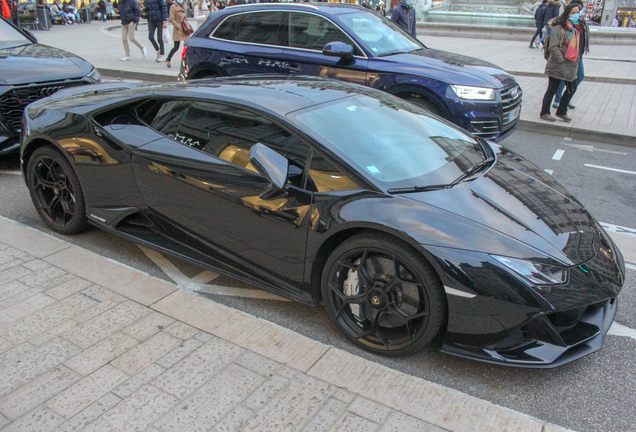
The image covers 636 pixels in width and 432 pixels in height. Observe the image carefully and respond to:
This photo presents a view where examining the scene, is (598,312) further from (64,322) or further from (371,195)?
(64,322)

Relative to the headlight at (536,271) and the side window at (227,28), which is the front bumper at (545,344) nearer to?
the headlight at (536,271)

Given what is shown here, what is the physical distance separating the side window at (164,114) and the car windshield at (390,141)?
89 cm

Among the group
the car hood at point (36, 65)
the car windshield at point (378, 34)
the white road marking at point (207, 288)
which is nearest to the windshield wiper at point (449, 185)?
the white road marking at point (207, 288)

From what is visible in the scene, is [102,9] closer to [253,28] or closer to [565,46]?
[253,28]

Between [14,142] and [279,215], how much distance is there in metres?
4.17

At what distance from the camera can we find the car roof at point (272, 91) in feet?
10.5

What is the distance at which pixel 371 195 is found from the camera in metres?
2.75

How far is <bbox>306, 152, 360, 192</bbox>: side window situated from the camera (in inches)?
111

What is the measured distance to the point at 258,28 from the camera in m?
7.16

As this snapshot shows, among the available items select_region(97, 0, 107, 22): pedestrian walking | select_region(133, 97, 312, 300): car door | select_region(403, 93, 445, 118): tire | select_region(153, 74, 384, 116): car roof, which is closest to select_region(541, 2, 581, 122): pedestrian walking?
select_region(403, 93, 445, 118): tire

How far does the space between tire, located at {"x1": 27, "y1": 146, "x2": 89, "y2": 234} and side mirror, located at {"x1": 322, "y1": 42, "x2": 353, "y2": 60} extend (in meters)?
3.44

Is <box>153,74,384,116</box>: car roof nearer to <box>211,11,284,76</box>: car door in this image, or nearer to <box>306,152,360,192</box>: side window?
<box>306,152,360,192</box>: side window

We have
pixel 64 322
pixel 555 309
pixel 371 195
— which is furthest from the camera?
pixel 64 322

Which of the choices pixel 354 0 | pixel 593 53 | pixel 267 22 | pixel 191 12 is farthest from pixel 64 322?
pixel 354 0
